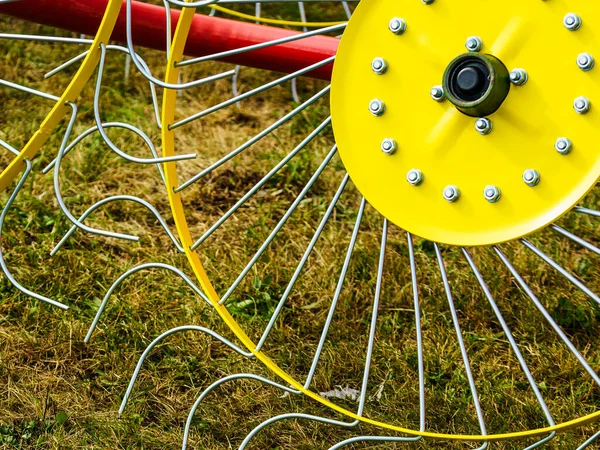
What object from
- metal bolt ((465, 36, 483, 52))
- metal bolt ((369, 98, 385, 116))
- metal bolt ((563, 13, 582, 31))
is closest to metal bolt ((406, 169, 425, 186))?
metal bolt ((369, 98, 385, 116))

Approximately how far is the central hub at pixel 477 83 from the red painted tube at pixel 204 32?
21.0 inches

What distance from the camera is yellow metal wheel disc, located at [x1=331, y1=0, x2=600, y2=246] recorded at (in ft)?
4.75

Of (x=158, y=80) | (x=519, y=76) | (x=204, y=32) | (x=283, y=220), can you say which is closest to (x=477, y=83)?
(x=519, y=76)

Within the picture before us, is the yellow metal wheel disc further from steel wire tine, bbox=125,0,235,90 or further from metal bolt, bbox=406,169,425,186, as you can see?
steel wire tine, bbox=125,0,235,90

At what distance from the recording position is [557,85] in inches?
57.1

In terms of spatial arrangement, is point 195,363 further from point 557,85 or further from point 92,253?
point 557,85

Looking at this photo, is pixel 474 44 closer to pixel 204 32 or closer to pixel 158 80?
pixel 158 80

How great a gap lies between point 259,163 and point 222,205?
0.62ft

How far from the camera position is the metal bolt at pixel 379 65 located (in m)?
1.58

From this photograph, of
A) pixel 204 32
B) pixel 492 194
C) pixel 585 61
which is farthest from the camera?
pixel 204 32

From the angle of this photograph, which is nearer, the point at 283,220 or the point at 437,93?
the point at 437,93

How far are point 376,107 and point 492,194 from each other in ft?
0.85

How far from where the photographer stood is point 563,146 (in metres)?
1.44

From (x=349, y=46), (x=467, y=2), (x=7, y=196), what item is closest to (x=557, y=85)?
(x=467, y=2)
